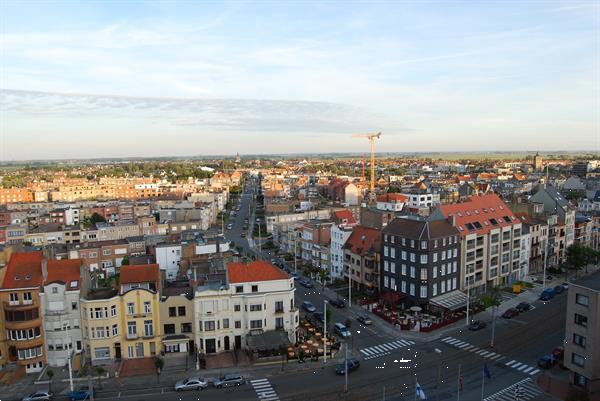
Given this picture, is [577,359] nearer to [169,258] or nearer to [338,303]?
[338,303]

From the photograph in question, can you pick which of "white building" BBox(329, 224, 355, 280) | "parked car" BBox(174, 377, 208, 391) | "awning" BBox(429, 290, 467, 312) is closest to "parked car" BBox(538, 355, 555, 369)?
"awning" BBox(429, 290, 467, 312)

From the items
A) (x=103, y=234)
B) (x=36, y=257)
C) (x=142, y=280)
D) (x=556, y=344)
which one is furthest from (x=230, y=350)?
(x=103, y=234)

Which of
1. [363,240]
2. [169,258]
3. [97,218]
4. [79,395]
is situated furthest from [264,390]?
[97,218]

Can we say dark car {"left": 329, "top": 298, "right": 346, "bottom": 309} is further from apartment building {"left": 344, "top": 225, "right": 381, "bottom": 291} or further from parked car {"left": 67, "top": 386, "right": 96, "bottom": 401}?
parked car {"left": 67, "top": 386, "right": 96, "bottom": 401}

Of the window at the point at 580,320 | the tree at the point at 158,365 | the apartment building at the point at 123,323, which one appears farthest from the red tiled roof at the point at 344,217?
the window at the point at 580,320

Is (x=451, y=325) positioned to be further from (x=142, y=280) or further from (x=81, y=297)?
(x=81, y=297)

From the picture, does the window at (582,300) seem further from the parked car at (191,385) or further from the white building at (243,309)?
the parked car at (191,385)
